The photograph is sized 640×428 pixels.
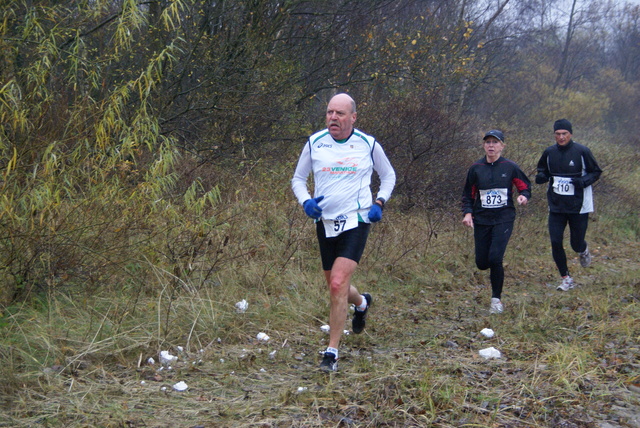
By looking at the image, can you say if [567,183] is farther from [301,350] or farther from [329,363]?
[329,363]

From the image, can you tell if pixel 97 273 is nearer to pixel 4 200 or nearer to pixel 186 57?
pixel 4 200

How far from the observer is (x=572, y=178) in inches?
329

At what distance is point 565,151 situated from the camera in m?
8.46

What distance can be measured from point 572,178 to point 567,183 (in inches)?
3.3

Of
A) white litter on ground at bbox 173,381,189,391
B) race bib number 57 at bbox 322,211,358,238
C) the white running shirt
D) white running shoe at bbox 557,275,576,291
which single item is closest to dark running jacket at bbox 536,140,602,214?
white running shoe at bbox 557,275,576,291

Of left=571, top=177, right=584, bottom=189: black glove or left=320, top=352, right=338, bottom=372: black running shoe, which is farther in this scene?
left=571, top=177, right=584, bottom=189: black glove

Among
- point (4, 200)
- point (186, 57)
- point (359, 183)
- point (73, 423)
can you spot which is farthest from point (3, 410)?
point (186, 57)

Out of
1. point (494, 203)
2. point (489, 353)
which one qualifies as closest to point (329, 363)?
point (489, 353)

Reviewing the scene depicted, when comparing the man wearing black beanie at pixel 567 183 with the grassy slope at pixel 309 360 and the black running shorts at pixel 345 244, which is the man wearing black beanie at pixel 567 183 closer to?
the grassy slope at pixel 309 360

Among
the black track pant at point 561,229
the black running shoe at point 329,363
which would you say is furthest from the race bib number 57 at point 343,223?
the black track pant at point 561,229

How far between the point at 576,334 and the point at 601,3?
3646 cm

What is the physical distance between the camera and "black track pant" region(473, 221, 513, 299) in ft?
23.5

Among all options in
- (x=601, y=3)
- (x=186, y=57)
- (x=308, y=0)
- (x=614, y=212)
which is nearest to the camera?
(x=186, y=57)

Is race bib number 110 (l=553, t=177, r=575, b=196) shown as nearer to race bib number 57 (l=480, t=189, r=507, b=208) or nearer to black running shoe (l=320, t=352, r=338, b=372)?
race bib number 57 (l=480, t=189, r=507, b=208)
